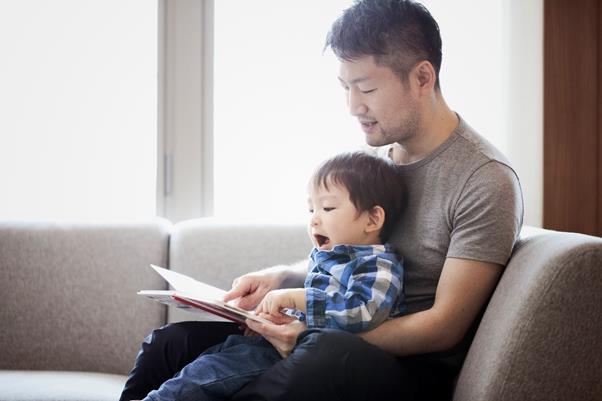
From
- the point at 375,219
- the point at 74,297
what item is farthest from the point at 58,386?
the point at 375,219

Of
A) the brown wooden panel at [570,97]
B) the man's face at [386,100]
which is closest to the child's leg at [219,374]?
the man's face at [386,100]

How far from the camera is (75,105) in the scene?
2666 mm

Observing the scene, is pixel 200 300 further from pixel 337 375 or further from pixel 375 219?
pixel 375 219

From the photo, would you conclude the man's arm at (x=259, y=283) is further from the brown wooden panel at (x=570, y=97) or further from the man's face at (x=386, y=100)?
the brown wooden panel at (x=570, y=97)

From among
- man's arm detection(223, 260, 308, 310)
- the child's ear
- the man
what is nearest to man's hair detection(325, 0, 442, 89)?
the man

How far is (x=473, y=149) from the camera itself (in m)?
1.62

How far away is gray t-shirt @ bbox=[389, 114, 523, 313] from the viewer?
4.90ft

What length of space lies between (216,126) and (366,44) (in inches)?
43.6

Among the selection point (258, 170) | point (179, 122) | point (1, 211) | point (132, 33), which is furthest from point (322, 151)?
point (1, 211)

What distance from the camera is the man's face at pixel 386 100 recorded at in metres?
1.70

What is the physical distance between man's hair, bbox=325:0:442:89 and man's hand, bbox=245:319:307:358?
661mm

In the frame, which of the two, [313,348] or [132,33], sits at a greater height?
[132,33]

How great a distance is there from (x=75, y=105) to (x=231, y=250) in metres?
0.91

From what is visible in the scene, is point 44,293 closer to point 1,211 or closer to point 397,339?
point 1,211
